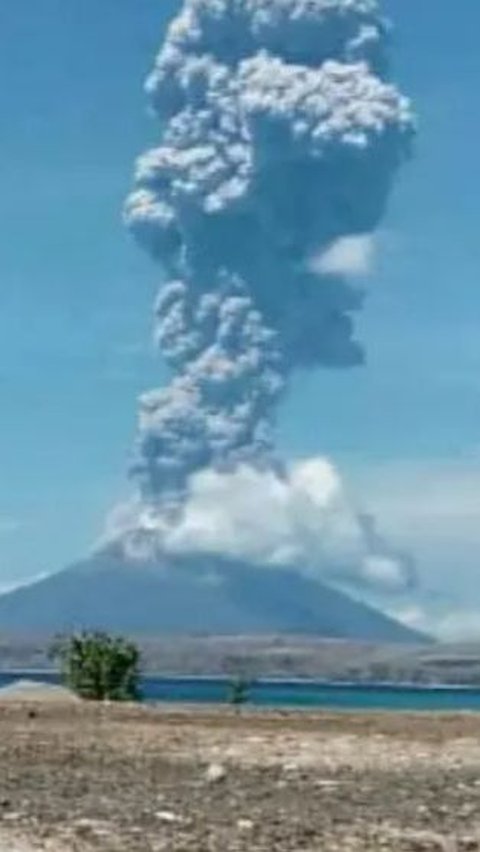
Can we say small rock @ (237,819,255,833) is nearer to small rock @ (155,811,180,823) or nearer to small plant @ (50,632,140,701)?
small rock @ (155,811,180,823)

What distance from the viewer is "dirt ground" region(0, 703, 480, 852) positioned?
1877cm

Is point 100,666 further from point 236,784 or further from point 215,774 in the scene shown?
point 236,784

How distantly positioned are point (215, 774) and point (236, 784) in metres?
0.82

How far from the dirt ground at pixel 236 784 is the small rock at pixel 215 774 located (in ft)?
0.10

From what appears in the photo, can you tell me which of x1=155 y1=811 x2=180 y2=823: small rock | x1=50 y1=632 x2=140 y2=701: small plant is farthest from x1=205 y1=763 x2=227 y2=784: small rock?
x1=50 y1=632 x2=140 y2=701: small plant

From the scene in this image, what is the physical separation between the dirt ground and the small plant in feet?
127

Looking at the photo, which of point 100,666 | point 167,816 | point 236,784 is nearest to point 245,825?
point 167,816

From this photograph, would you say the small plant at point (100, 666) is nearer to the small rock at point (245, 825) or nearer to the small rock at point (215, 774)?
the small rock at point (215, 774)

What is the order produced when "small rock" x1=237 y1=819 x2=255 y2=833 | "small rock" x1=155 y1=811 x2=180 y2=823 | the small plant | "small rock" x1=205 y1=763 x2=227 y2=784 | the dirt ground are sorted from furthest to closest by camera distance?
the small plant < "small rock" x1=205 y1=763 x2=227 y2=784 < "small rock" x1=155 y1=811 x2=180 y2=823 < "small rock" x1=237 y1=819 x2=255 y2=833 < the dirt ground

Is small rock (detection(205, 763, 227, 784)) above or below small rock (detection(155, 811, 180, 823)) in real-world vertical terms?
above

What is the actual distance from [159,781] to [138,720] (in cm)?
1045

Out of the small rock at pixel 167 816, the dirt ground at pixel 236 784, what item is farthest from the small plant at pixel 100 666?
the small rock at pixel 167 816

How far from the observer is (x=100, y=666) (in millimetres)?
75812

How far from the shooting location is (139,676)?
265ft
